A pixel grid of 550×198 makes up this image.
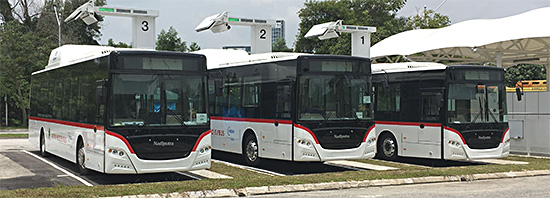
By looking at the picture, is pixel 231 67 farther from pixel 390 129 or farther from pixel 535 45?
pixel 535 45

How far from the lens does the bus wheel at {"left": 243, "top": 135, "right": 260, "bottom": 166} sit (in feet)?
56.6

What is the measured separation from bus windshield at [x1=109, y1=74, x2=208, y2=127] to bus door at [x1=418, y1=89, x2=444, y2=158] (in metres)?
6.99

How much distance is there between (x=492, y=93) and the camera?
18.3 m

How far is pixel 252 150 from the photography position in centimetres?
1752

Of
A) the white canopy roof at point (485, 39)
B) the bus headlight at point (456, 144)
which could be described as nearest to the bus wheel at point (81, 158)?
the bus headlight at point (456, 144)

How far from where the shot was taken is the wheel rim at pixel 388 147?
19.8 metres

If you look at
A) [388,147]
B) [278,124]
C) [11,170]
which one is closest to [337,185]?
[278,124]

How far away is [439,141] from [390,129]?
2.15 metres

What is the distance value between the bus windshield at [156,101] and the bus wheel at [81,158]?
2080mm

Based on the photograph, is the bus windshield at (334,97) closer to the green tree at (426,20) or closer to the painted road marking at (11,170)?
the painted road marking at (11,170)

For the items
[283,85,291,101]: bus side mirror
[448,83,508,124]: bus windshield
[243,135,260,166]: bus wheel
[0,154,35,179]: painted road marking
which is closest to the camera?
[0,154,35,179]: painted road marking

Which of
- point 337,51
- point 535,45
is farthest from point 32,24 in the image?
point 535,45

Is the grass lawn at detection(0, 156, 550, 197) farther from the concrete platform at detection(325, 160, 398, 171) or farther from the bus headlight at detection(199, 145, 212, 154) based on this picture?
the concrete platform at detection(325, 160, 398, 171)

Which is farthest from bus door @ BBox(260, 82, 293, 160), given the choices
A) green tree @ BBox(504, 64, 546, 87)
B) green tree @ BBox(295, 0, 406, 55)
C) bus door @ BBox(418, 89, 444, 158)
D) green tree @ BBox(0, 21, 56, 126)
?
green tree @ BBox(504, 64, 546, 87)
